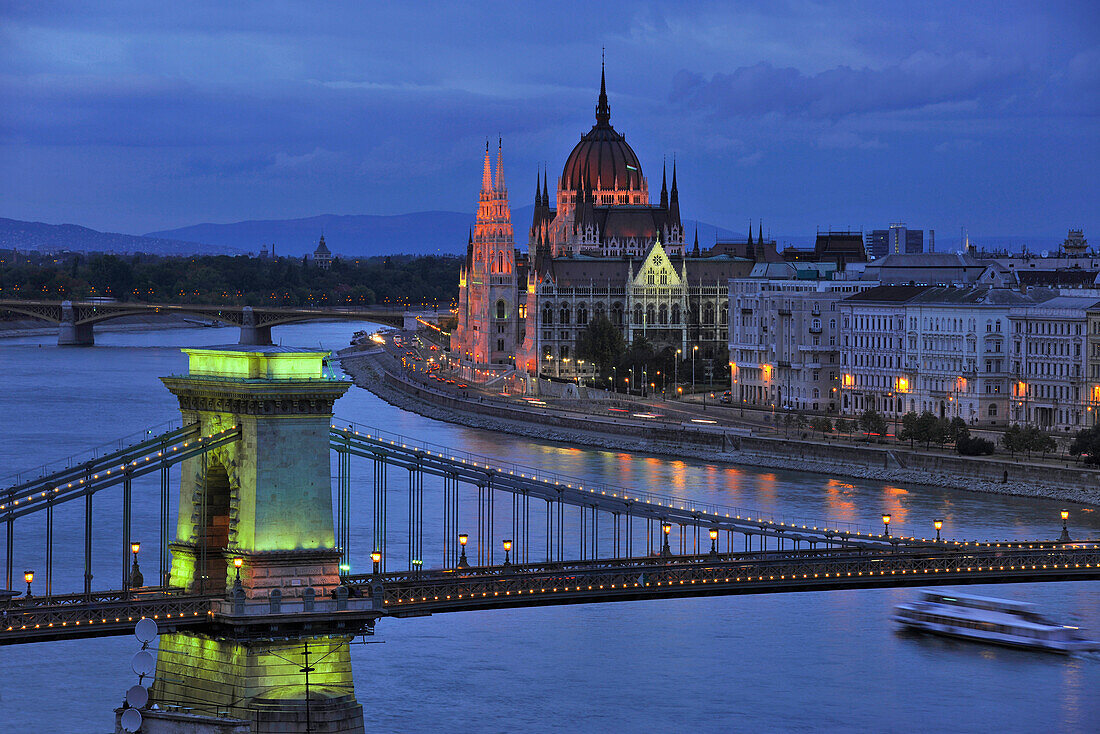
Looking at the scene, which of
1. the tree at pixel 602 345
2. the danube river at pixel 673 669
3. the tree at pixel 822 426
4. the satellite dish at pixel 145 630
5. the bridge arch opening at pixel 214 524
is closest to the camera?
the satellite dish at pixel 145 630

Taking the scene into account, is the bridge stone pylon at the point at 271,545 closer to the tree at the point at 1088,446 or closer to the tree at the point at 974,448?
the tree at the point at 1088,446

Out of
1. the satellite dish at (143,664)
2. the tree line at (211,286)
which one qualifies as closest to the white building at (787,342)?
the satellite dish at (143,664)

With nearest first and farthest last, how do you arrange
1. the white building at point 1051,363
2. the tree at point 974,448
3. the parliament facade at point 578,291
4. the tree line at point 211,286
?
the tree at point 974,448
the white building at point 1051,363
the parliament facade at point 578,291
the tree line at point 211,286

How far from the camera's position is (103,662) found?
108 ft

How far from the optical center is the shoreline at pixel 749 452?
183 feet

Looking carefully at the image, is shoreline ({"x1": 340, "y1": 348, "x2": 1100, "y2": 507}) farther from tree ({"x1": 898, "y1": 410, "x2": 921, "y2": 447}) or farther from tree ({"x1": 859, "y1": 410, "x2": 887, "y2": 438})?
tree ({"x1": 859, "y1": 410, "x2": 887, "y2": 438})

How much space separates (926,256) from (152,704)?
2421 inches

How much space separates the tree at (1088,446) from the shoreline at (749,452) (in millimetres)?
1737

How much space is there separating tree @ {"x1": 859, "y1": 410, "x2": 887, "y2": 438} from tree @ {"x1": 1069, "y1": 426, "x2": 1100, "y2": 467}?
7.42m

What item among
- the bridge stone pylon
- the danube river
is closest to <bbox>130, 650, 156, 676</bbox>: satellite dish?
the bridge stone pylon

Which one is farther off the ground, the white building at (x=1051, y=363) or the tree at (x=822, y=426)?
the white building at (x=1051, y=363)

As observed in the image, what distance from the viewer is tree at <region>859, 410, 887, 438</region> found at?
6538 centimetres

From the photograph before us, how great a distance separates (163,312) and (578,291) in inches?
1179

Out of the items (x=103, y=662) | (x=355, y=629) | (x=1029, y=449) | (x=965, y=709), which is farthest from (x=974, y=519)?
(x=355, y=629)
